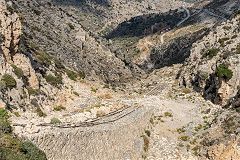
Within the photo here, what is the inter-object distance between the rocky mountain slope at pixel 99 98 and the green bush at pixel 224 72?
12 centimetres

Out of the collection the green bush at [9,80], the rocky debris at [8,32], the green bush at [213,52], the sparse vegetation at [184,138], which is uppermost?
the rocky debris at [8,32]

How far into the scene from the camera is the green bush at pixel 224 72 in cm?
2795

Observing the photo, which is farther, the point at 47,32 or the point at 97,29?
the point at 97,29

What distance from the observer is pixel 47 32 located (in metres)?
41.8

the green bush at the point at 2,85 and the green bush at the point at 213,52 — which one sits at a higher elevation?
the green bush at the point at 213,52

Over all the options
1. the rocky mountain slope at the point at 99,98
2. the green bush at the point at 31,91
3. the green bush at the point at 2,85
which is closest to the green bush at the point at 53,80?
the rocky mountain slope at the point at 99,98

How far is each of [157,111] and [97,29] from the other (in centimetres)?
13479

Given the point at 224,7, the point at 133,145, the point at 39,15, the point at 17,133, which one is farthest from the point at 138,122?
the point at 224,7

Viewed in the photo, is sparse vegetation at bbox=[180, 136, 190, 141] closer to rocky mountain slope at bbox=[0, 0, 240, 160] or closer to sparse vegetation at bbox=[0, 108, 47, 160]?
rocky mountain slope at bbox=[0, 0, 240, 160]

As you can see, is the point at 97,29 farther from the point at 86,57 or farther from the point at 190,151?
the point at 190,151

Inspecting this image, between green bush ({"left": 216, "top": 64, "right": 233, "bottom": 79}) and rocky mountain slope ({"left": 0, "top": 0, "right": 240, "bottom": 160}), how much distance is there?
0.38ft

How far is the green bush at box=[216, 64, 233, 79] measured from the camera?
27953mm

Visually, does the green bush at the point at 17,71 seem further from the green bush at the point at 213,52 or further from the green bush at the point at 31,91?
the green bush at the point at 213,52

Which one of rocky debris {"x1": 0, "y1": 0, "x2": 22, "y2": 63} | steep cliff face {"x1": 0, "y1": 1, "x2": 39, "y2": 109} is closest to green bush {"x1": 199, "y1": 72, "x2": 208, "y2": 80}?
steep cliff face {"x1": 0, "y1": 1, "x2": 39, "y2": 109}
